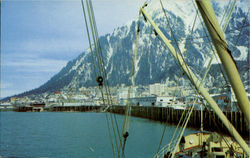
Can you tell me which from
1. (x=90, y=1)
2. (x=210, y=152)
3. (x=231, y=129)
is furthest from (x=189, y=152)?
(x=90, y=1)

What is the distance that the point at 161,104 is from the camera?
4144 inches

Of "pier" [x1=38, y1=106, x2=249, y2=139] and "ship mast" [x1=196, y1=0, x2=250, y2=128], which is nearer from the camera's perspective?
"ship mast" [x1=196, y1=0, x2=250, y2=128]

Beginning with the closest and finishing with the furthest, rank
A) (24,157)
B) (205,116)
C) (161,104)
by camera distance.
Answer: (24,157) → (205,116) → (161,104)

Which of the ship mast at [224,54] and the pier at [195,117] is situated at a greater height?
the ship mast at [224,54]

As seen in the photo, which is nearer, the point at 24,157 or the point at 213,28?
the point at 213,28

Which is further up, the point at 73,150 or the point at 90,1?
the point at 90,1

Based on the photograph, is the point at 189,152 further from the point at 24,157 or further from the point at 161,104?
the point at 161,104

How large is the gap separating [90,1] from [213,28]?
3315 millimetres

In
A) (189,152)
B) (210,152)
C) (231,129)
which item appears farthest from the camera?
(189,152)

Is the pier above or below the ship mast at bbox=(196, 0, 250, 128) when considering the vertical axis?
below

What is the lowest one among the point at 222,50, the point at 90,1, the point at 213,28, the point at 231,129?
the point at 231,129

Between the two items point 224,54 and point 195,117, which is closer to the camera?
point 224,54

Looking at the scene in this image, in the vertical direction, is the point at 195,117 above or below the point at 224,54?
below

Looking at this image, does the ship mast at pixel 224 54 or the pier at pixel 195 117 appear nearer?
the ship mast at pixel 224 54
